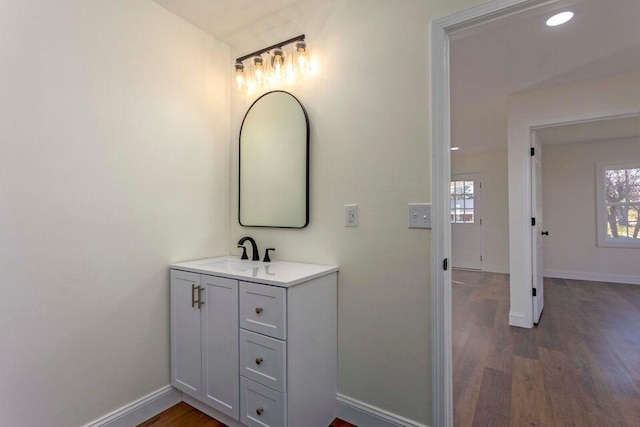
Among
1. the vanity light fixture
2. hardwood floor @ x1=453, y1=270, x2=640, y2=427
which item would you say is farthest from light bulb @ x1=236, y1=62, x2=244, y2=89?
hardwood floor @ x1=453, y1=270, x2=640, y2=427

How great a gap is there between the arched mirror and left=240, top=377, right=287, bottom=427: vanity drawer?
0.89 m

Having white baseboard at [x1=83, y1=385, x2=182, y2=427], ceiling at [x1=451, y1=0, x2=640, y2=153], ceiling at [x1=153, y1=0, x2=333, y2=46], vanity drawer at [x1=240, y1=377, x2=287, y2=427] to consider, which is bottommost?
white baseboard at [x1=83, y1=385, x2=182, y2=427]

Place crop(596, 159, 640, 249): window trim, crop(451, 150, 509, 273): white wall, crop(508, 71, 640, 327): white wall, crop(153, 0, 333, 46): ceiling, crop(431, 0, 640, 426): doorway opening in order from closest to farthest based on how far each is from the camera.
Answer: crop(431, 0, 640, 426): doorway opening < crop(153, 0, 333, 46): ceiling < crop(508, 71, 640, 327): white wall < crop(596, 159, 640, 249): window trim < crop(451, 150, 509, 273): white wall

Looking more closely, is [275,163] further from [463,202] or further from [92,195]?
[463,202]

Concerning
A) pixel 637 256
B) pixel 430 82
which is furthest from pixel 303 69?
pixel 637 256

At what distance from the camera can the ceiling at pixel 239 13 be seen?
5.80 ft

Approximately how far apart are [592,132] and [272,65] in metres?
4.90

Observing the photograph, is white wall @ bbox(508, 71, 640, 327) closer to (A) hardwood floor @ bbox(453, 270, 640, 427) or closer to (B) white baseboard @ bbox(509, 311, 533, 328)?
(B) white baseboard @ bbox(509, 311, 533, 328)

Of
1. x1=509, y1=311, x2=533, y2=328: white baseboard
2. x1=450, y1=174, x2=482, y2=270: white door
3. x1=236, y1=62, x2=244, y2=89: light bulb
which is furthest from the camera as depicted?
x1=450, y1=174, x2=482, y2=270: white door

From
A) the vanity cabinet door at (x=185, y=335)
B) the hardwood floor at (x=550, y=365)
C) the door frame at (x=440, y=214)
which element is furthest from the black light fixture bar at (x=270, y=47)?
the hardwood floor at (x=550, y=365)

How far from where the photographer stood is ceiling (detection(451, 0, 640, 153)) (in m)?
1.79

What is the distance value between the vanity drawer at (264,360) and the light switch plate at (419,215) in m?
0.84

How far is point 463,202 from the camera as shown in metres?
6.05

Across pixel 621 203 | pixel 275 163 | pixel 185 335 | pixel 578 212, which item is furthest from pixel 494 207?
pixel 185 335
